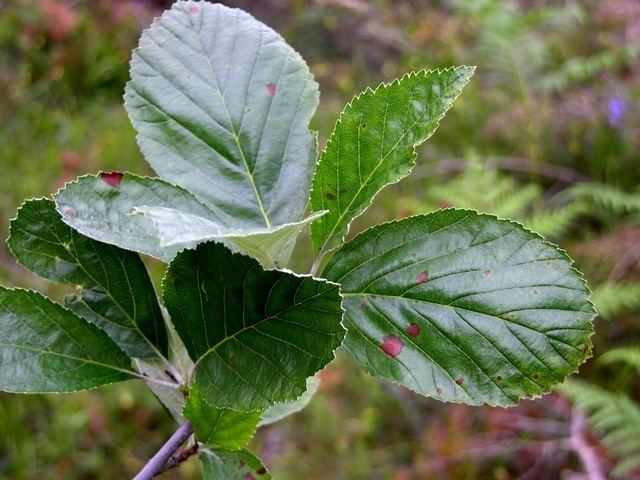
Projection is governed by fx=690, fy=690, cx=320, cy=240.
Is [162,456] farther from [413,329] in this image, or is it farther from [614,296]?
[614,296]

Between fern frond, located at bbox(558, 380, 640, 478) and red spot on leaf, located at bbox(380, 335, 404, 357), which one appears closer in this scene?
red spot on leaf, located at bbox(380, 335, 404, 357)

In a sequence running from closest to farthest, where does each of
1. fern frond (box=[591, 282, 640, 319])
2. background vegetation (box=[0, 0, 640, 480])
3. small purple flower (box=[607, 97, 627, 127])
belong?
background vegetation (box=[0, 0, 640, 480]), fern frond (box=[591, 282, 640, 319]), small purple flower (box=[607, 97, 627, 127])

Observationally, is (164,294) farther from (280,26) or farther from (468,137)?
(280,26)

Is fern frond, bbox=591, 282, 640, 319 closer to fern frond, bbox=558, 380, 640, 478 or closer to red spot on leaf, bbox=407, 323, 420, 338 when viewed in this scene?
fern frond, bbox=558, 380, 640, 478

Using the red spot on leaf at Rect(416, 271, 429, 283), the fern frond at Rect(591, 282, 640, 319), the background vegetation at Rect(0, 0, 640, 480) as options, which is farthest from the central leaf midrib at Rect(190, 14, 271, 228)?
the fern frond at Rect(591, 282, 640, 319)

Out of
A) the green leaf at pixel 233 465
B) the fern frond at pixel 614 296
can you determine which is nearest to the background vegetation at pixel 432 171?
the fern frond at pixel 614 296

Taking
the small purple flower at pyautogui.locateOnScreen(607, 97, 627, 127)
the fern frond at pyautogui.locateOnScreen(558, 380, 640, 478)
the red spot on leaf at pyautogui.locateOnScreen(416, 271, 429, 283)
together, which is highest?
the red spot on leaf at pyautogui.locateOnScreen(416, 271, 429, 283)

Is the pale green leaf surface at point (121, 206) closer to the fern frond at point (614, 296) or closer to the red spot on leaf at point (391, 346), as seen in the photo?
the red spot on leaf at point (391, 346)

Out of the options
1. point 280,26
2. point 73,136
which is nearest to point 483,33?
point 280,26
